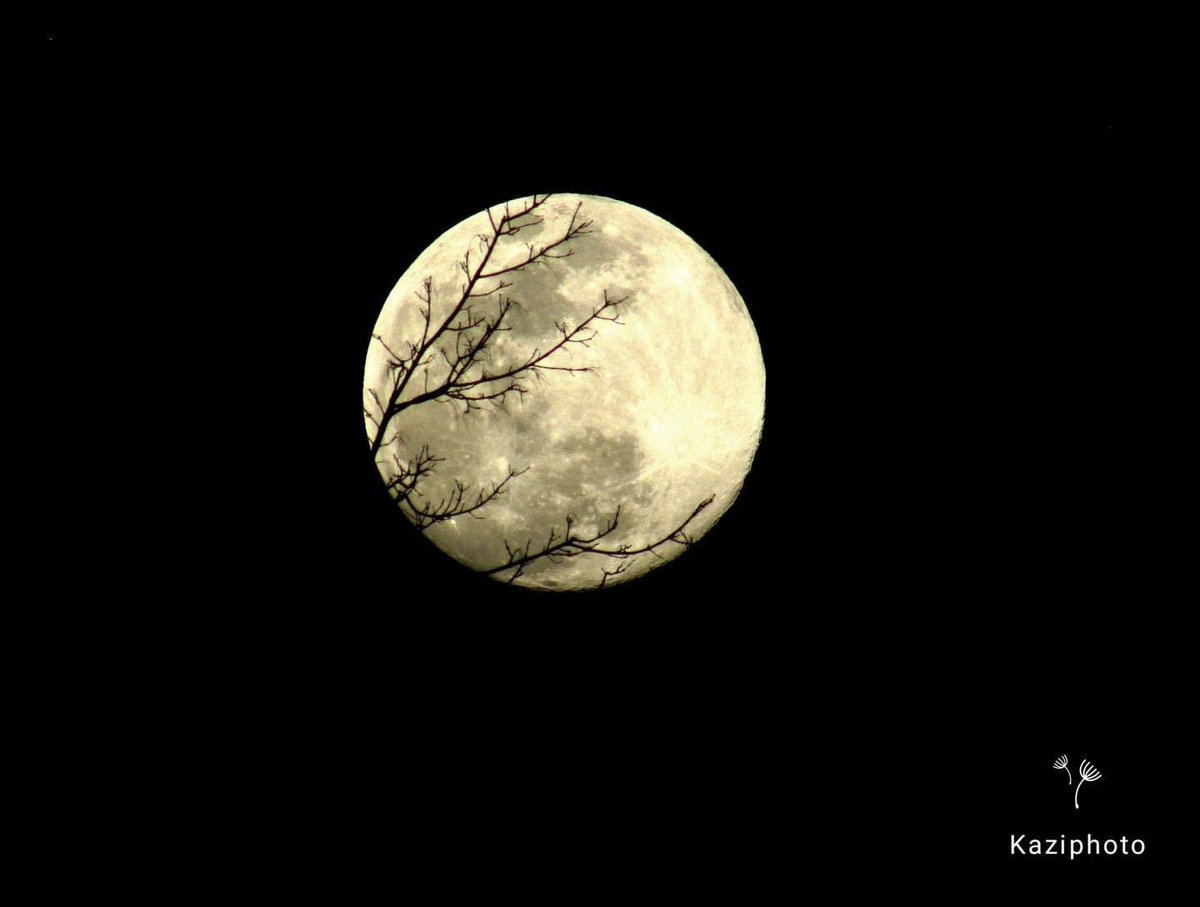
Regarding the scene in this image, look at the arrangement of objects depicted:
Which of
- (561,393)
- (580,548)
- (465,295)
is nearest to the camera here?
(561,393)

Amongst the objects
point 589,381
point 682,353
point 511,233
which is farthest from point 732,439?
point 511,233

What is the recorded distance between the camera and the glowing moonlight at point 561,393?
534 cm

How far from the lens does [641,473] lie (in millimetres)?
5516

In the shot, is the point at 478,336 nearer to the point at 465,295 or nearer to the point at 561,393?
the point at 465,295

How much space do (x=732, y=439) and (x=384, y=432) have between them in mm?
2153

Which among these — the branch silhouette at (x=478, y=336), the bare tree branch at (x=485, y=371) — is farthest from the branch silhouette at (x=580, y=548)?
the branch silhouette at (x=478, y=336)

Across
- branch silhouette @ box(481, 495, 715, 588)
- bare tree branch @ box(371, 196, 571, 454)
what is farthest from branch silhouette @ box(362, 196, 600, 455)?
branch silhouette @ box(481, 495, 715, 588)

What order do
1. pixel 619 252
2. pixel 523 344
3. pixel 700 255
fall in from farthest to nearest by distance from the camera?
pixel 700 255, pixel 619 252, pixel 523 344

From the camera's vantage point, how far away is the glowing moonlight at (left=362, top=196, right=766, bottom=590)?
534 centimetres

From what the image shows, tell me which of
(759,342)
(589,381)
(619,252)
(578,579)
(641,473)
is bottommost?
(578,579)

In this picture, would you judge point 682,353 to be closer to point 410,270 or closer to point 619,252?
point 619,252

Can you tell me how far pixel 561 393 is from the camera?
17.4 feet

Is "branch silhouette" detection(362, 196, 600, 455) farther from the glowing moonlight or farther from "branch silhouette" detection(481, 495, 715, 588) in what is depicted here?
"branch silhouette" detection(481, 495, 715, 588)

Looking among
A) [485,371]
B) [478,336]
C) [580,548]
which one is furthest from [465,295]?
[580,548]
